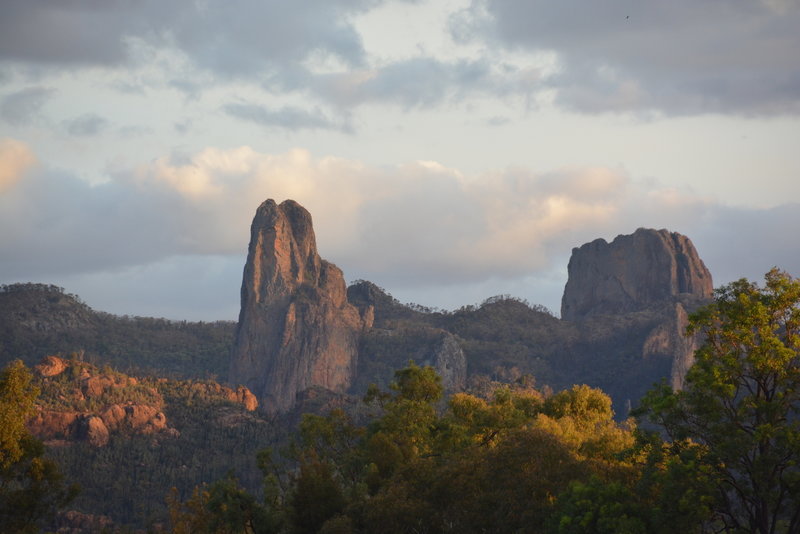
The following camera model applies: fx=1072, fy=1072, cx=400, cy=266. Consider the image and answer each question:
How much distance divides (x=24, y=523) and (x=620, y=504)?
2922 centimetres

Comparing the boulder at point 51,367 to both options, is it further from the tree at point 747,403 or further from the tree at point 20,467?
the tree at point 747,403

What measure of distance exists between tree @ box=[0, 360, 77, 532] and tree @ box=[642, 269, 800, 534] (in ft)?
97.7

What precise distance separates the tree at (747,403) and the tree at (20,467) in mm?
29794

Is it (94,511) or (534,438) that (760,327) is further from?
(94,511)

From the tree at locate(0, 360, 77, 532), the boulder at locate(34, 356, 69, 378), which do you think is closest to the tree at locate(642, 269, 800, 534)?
the tree at locate(0, 360, 77, 532)

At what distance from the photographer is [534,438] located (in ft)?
154

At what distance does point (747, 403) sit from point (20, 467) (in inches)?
1365

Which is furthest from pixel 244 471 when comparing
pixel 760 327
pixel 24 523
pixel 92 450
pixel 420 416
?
pixel 760 327

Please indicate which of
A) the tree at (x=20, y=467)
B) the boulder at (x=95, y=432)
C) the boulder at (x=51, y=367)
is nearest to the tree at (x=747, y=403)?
the tree at (x=20, y=467)

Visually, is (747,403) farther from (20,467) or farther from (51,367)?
(51,367)

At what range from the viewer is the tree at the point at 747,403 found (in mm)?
36438

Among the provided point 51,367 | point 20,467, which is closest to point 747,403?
point 20,467

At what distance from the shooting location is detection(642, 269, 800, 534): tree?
36.4 meters

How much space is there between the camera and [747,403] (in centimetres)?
3859
